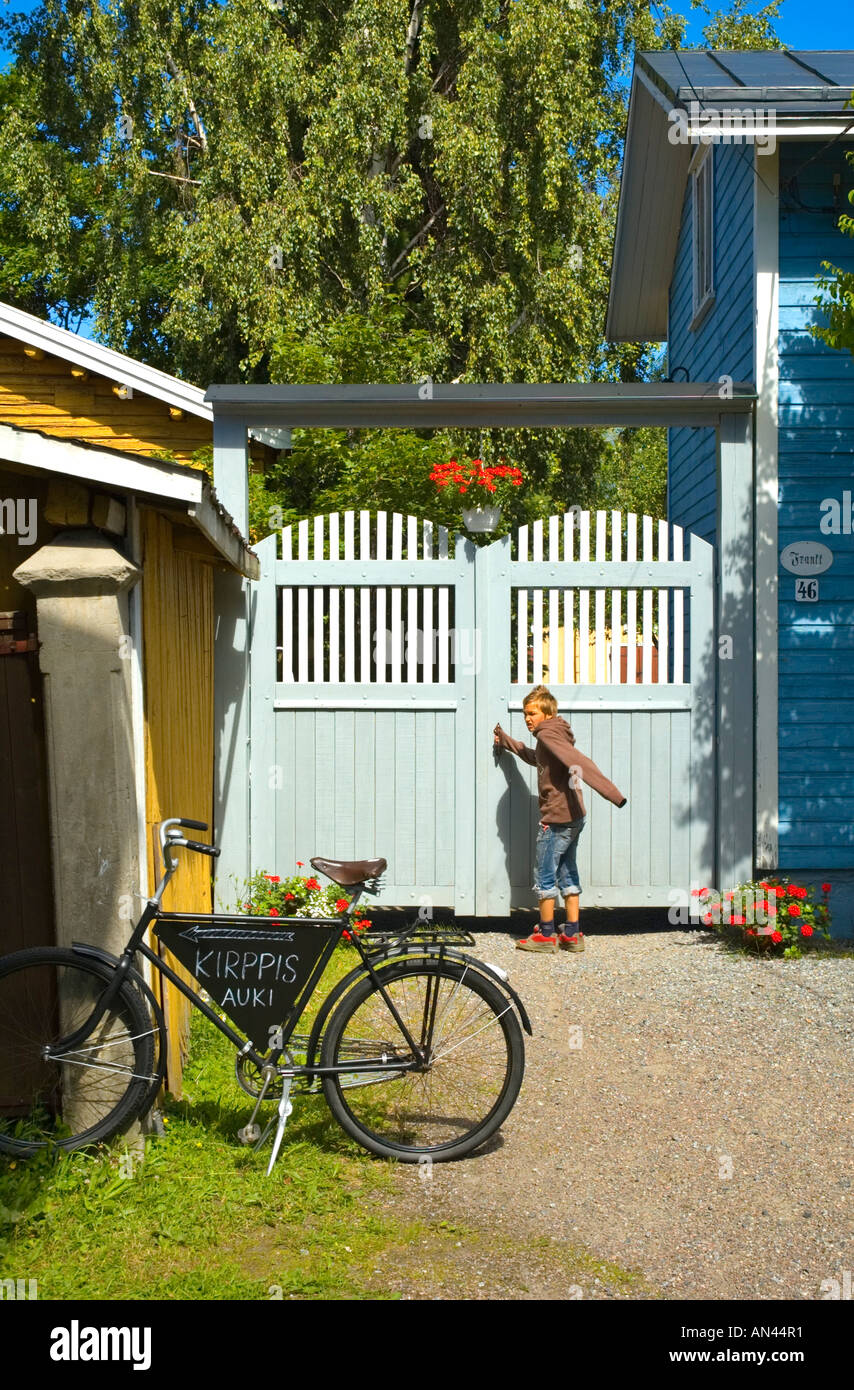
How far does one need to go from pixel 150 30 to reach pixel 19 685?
17.7 meters

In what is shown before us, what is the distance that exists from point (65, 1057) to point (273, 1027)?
0.70 meters

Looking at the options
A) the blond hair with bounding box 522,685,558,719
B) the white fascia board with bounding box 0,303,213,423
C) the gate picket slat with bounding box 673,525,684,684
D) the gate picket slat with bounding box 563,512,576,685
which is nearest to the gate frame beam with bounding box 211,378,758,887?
the gate picket slat with bounding box 673,525,684,684

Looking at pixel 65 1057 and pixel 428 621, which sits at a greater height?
pixel 428 621

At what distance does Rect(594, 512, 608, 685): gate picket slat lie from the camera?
8.12 metres

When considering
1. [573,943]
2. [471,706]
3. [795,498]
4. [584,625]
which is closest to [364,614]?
[471,706]

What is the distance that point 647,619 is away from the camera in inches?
322

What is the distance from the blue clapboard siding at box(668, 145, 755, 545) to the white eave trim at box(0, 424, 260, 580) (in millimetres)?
4829

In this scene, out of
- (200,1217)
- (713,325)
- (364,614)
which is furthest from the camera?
(713,325)

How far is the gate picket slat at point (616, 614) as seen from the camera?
8133 mm

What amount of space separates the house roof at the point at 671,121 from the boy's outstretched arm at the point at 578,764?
12.4ft

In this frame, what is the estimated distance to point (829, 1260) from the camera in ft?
13.0

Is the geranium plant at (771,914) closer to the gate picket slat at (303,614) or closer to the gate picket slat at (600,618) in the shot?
the gate picket slat at (600,618)

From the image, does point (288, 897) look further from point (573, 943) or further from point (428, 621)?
point (428, 621)

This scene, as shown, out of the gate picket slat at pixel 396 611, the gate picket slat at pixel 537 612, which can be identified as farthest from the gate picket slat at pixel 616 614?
the gate picket slat at pixel 396 611
